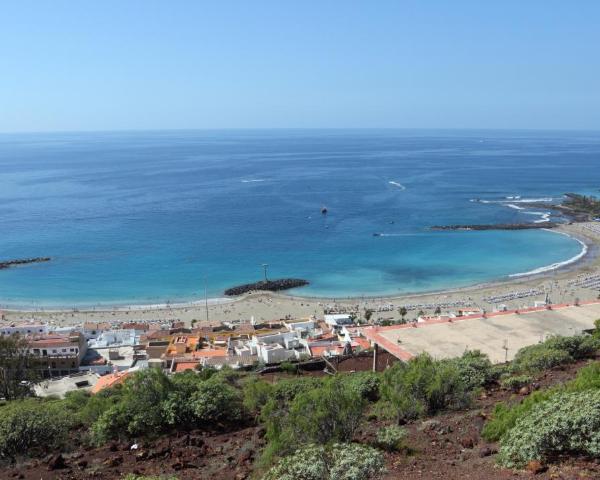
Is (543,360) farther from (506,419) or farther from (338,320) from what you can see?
(338,320)

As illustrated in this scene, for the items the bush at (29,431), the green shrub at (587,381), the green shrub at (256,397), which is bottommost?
the green shrub at (256,397)

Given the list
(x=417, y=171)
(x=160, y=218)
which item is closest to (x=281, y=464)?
(x=160, y=218)

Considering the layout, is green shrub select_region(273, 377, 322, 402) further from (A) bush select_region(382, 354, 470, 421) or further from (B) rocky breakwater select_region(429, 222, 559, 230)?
(B) rocky breakwater select_region(429, 222, 559, 230)

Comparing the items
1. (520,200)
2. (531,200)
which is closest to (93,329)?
(520,200)

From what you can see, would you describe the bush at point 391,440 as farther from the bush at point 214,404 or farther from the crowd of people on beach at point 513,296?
the crowd of people on beach at point 513,296

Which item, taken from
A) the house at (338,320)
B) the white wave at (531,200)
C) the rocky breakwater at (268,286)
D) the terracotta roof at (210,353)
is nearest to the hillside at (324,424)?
the terracotta roof at (210,353)

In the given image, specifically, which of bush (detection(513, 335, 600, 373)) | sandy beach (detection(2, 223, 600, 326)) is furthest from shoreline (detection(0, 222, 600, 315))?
bush (detection(513, 335, 600, 373))

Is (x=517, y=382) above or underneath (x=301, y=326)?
above
